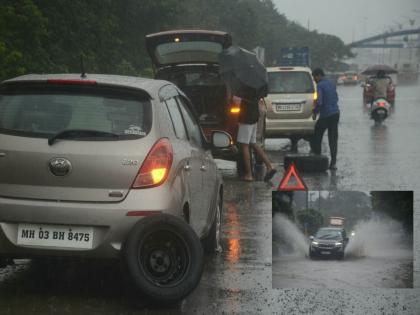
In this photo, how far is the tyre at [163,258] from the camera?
6633mm

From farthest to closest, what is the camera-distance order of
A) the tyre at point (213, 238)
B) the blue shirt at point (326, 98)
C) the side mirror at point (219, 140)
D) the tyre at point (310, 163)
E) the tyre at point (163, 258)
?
the blue shirt at point (326, 98) → the tyre at point (310, 163) → the tyre at point (213, 238) → the side mirror at point (219, 140) → the tyre at point (163, 258)

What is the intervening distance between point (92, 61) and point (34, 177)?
87.0 ft

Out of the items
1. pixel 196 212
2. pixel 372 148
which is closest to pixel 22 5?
pixel 372 148

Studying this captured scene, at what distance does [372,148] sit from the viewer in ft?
72.2

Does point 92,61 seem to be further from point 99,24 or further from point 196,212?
point 196,212

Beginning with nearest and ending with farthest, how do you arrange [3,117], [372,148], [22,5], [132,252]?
1. [132,252]
2. [3,117]
3. [372,148]
4. [22,5]

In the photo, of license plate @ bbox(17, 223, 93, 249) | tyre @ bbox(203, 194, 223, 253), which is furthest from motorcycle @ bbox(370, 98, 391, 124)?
license plate @ bbox(17, 223, 93, 249)

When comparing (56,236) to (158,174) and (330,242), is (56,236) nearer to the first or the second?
(158,174)

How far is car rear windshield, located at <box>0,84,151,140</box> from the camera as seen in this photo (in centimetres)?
697

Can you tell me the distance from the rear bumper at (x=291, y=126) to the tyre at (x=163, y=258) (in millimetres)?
14771

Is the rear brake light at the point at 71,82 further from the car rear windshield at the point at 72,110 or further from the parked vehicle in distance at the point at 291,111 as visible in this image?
the parked vehicle in distance at the point at 291,111

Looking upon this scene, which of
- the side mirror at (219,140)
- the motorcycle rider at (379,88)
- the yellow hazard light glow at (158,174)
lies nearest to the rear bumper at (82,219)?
the yellow hazard light glow at (158,174)

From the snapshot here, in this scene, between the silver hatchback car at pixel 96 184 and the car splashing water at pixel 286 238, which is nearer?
the silver hatchback car at pixel 96 184

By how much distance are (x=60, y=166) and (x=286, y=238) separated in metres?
1.69
